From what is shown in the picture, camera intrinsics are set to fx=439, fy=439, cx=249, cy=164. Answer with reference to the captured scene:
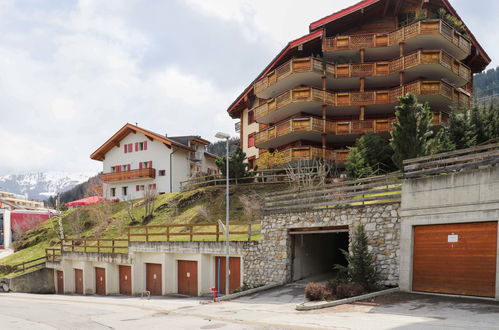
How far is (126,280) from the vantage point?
95.8 ft

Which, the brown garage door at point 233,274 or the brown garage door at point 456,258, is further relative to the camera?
the brown garage door at point 233,274

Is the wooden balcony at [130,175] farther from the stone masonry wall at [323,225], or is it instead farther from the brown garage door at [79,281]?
the stone masonry wall at [323,225]

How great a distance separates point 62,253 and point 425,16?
109ft

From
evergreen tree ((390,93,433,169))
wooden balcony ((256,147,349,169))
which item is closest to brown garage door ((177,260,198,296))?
wooden balcony ((256,147,349,169))

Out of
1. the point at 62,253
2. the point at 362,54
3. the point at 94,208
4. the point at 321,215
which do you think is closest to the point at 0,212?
the point at 94,208

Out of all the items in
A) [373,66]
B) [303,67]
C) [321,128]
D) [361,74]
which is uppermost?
[373,66]

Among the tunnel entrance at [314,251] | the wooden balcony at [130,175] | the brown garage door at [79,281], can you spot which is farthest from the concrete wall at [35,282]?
the tunnel entrance at [314,251]

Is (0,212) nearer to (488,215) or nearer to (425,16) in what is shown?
(425,16)

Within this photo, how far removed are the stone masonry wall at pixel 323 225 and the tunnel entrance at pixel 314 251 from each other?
275 mm

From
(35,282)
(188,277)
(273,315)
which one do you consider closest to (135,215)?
(35,282)

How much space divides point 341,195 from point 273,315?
227 inches

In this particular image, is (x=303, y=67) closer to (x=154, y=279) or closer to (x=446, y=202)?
(x=154, y=279)

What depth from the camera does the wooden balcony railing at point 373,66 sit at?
3125cm

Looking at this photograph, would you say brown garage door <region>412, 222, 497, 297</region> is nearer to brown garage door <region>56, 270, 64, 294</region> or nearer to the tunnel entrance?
the tunnel entrance
